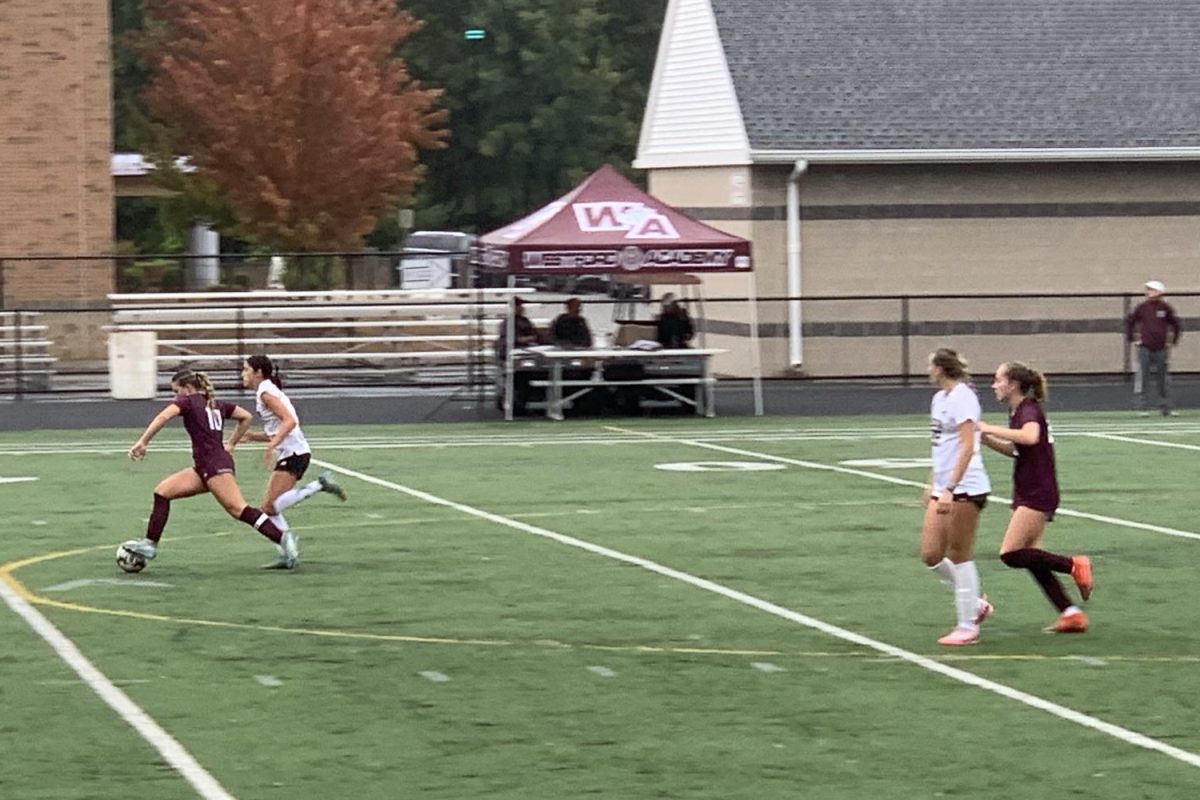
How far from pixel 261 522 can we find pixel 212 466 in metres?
0.47

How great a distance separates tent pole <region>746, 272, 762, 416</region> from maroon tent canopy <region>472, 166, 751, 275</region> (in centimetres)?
200

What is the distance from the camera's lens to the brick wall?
1499 inches

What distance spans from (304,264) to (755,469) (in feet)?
71.7

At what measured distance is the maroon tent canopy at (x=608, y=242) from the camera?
28.1 meters

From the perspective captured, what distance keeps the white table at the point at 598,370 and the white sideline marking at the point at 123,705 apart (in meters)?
15.4

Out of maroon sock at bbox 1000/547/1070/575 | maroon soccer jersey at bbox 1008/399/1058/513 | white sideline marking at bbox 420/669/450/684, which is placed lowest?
white sideline marking at bbox 420/669/450/684

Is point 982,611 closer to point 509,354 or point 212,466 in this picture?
point 212,466

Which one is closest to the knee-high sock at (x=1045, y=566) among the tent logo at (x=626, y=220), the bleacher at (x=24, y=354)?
the tent logo at (x=626, y=220)

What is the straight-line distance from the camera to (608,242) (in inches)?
1121

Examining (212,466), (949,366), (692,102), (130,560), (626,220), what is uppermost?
(692,102)

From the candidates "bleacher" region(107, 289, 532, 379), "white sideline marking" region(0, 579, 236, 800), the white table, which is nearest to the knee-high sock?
"white sideline marking" region(0, 579, 236, 800)

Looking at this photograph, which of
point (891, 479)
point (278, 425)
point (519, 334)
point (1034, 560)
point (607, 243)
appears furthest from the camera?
point (519, 334)

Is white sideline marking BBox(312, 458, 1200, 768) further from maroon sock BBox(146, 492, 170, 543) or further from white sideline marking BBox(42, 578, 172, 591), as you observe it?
white sideline marking BBox(42, 578, 172, 591)

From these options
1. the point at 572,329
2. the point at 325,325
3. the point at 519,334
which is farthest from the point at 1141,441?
the point at 325,325
